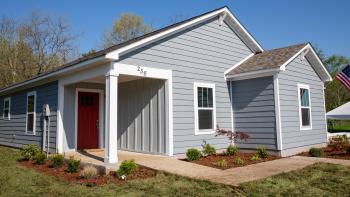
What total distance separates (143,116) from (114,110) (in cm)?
234

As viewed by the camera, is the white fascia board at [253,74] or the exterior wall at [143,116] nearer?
the exterior wall at [143,116]

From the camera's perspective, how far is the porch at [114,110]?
8.77 meters

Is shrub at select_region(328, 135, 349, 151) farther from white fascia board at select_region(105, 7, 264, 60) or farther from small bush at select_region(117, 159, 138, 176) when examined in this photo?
small bush at select_region(117, 159, 138, 176)

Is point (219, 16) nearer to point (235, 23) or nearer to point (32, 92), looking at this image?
point (235, 23)

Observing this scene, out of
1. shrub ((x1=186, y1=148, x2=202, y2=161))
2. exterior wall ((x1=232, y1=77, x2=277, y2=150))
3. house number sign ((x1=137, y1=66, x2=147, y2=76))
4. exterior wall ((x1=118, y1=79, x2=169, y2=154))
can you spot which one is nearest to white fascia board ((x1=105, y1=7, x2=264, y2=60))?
house number sign ((x1=137, y1=66, x2=147, y2=76))

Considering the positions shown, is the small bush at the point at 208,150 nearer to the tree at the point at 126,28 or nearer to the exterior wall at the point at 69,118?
the exterior wall at the point at 69,118

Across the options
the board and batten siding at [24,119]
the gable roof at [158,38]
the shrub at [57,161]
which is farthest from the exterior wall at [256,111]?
the board and batten siding at [24,119]

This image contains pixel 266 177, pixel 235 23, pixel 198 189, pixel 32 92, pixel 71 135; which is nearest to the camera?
pixel 198 189

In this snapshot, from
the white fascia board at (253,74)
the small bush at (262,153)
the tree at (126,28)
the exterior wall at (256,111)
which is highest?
the tree at (126,28)

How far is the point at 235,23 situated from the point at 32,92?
1000 cm

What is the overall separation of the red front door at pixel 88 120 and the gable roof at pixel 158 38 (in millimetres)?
1576

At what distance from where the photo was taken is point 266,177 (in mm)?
7047

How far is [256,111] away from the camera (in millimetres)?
11023

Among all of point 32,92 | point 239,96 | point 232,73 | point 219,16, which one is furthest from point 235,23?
point 32,92
